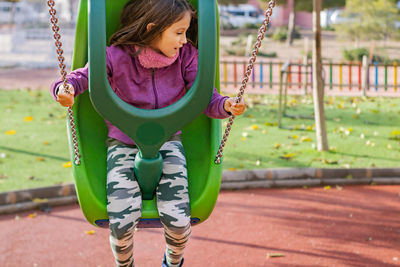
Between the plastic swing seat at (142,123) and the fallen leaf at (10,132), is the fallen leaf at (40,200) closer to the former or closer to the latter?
the plastic swing seat at (142,123)

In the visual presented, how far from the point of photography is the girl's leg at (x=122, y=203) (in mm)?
2666

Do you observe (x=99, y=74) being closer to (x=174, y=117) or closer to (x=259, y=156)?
(x=174, y=117)

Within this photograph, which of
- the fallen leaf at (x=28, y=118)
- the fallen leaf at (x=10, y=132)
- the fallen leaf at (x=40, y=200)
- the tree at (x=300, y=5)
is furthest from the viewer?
the tree at (x=300, y=5)

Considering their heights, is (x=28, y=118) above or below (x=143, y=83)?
below

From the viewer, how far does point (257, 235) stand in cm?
420

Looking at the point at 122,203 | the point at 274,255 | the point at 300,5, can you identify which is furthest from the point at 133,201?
the point at 300,5

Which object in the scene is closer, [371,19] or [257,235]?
[257,235]

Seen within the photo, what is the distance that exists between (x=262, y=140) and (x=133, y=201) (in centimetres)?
435

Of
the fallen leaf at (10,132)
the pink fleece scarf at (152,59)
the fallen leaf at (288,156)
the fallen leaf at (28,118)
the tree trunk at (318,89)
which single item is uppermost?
the pink fleece scarf at (152,59)

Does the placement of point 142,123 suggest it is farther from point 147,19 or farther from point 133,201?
point 147,19

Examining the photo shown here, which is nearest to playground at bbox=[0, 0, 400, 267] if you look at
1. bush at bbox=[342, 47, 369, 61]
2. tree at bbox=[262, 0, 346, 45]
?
bush at bbox=[342, 47, 369, 61]

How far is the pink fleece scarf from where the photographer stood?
9.03 feet

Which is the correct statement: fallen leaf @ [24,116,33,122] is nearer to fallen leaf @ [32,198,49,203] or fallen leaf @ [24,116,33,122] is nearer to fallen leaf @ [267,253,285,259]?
fallen leaf @ [32,198,49,203]

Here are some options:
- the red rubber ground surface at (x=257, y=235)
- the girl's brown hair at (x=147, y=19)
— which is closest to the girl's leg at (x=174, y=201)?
the girl's brown hair at (x=147, y=19)
